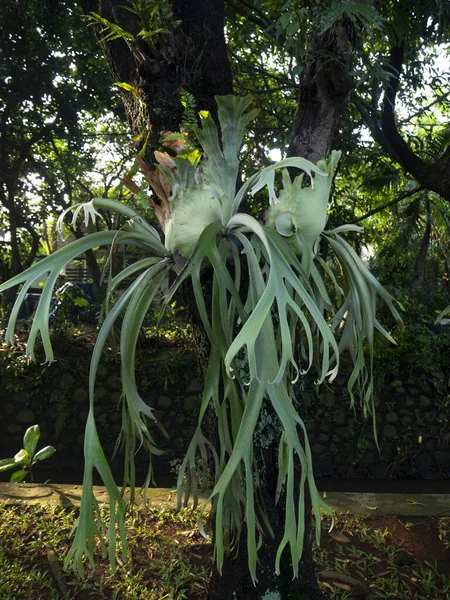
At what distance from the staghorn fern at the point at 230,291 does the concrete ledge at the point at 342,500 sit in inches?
40.6

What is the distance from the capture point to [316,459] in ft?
14.0

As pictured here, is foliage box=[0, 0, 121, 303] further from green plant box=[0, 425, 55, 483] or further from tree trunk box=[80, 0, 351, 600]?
tree trunk box=[80, 0, 351, 600]

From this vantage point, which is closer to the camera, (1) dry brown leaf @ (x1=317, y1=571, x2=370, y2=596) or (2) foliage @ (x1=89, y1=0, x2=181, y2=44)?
(2) foliage @ (x1=89, y1=0, x2=181, y2=44)

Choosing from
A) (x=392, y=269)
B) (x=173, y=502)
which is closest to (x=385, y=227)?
(x=392, y=269)

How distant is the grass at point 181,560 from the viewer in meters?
1.61

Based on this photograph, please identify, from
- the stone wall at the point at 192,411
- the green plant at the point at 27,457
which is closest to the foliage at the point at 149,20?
the green plant at the point at 27,457

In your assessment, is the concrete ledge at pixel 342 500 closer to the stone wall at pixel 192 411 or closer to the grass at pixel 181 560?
the grass at pixel 181 560

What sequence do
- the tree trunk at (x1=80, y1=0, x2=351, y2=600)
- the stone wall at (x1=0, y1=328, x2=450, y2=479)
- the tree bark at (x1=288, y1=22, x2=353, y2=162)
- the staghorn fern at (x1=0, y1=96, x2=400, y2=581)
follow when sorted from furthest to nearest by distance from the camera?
the stone wall at (x1=0, y1=328, x2=450, y2=479) → the tree bark at (x1=288, y1=22, x2=353, y2=162) → the tree trunk at (x1=80, y1=0, x2=351, y2=600) → the staghorn fern at (x1=0, y1=96, x2=400, y2=581)

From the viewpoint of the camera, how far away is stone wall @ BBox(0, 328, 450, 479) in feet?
13.8

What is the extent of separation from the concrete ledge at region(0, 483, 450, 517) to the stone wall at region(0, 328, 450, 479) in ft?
5.97

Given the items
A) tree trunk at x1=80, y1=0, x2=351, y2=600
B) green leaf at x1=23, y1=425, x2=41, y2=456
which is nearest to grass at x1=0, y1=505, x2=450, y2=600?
tree trunk at x1=80, y1=0, x2=351, y2=600

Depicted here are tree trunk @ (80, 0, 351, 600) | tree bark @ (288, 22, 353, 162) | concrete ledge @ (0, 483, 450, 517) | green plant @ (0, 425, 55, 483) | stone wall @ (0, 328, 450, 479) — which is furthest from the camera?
stone wall @ (0, 328, 450, 479)

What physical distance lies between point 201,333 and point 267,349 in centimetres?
53

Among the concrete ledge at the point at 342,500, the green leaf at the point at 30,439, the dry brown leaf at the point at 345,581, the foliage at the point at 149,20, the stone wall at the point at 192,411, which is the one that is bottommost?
the dry brown leaf at the point at 345,581
